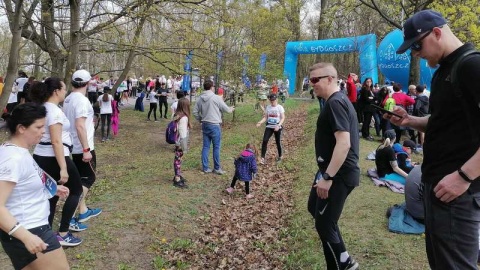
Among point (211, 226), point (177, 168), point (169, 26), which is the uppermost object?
point (169, 26)

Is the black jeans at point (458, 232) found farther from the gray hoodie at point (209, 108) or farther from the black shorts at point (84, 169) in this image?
the gray hoodie at point (209, 108)

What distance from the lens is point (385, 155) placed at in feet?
25.1

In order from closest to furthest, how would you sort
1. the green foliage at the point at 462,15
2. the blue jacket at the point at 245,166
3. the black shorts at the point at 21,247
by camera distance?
1. the black shorts at the point at 21,247
2. the blue jacket at the point at 245,166
3. the green foliage at the point at 462,15

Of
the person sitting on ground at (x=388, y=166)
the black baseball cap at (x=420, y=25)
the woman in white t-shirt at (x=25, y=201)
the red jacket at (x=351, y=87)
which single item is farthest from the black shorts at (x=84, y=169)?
the red jacket at (x=351, y=87)

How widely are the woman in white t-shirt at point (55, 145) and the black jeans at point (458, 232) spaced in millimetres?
3577

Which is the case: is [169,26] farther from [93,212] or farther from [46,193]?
[46,193]

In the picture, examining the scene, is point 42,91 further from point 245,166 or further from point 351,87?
point 351,87

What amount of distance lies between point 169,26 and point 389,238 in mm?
9622

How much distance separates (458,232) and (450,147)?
462 mm

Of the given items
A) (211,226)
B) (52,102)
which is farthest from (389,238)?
(52,102)

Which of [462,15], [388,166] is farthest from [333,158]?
[462,15]

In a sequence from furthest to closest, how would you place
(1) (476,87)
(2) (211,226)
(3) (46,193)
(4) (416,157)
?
(4) (416,157) → (2) (211,226) → (3) (46,193) → (1) (476,87)

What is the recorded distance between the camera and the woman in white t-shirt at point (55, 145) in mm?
4059

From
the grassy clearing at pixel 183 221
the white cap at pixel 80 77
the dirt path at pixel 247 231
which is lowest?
the dirt path at pixel 247 231
